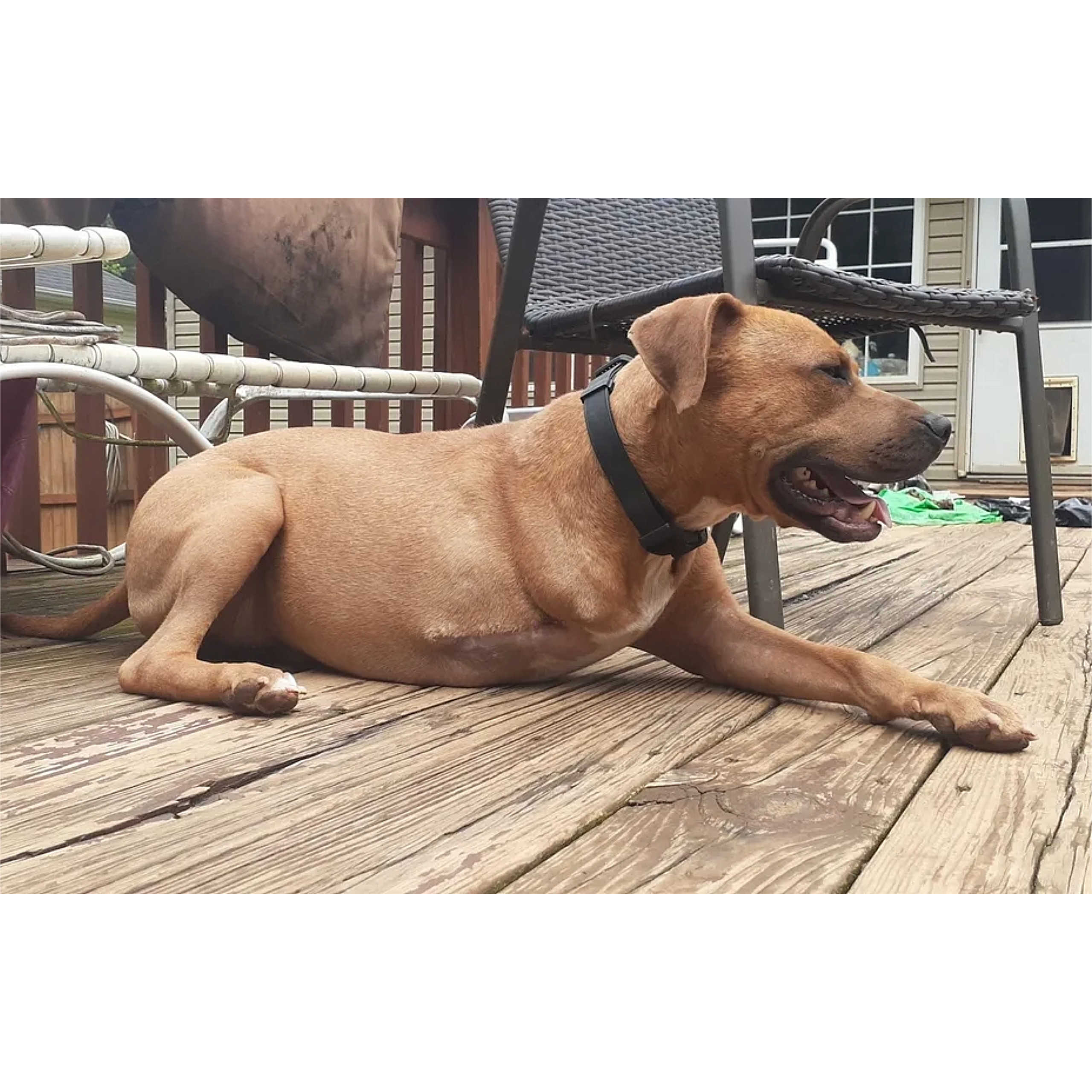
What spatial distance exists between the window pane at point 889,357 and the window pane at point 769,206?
6.58 metres

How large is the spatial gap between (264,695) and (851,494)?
1047mm

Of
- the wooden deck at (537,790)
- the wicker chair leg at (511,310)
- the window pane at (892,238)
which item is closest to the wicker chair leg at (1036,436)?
the wooden deck at (537,790)

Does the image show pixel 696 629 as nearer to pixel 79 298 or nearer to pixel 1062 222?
pixel 79 298

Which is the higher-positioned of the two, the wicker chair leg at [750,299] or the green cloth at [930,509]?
the wicker chair leg at [750,299]

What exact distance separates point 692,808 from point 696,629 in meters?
0.74

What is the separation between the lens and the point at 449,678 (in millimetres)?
2082

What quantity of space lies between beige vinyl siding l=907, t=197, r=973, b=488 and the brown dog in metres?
6.93

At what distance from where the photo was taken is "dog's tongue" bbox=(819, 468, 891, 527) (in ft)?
6.23

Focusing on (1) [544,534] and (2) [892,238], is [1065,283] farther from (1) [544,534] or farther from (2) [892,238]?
(1) [544,534]

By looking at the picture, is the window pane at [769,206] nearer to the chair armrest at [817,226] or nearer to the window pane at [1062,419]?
the chair armrest at [817,226]

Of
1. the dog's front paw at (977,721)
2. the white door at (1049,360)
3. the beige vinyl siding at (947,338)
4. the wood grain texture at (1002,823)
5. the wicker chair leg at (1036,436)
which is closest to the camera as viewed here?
the wood grain texture at (1002,823)

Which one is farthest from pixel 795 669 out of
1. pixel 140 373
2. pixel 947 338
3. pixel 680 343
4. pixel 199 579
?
pixel 947 338

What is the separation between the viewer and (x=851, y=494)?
1913mm

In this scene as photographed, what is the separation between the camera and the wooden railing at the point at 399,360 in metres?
3.53
